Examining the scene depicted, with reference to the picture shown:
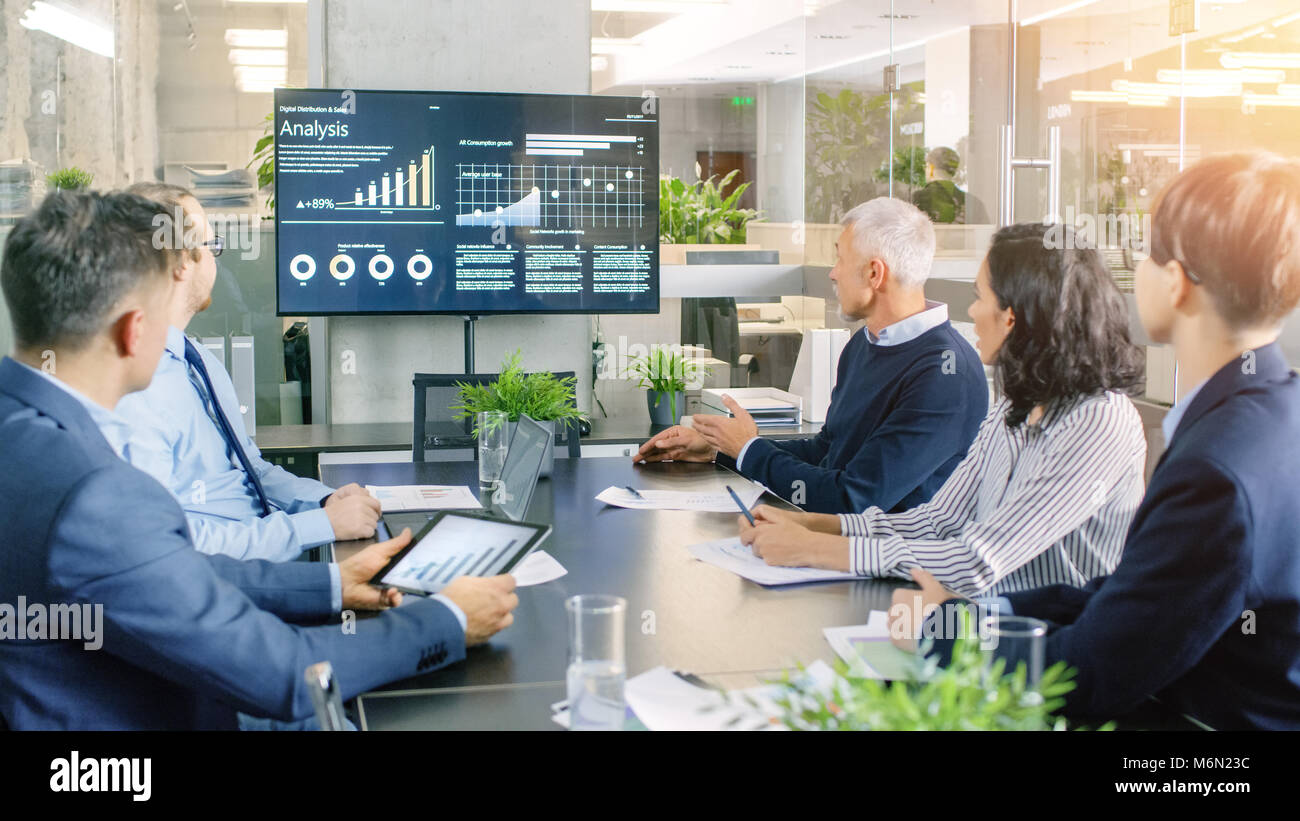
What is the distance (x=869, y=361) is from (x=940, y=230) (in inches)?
49.0

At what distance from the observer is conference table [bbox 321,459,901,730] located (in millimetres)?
1529

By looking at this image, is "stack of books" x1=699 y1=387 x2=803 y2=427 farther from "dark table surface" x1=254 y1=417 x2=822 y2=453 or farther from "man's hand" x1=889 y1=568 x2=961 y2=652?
"man's hand" x1=889 y1=568 x2=961 y2=652

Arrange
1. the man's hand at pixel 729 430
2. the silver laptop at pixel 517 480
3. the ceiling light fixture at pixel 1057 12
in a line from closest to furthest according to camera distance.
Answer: the silver laptop at pixel 517 480 → the man's hand at pixel 729 430 → the ceiling light fixture at pixel 1057 12

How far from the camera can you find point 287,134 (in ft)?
14.1

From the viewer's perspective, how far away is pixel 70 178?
16.3ft

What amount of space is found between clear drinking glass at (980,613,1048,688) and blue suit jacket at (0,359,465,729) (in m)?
0.77

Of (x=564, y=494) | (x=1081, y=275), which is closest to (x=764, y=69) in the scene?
(x=564, y=494)

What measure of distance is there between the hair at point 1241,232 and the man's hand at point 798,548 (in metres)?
0.83

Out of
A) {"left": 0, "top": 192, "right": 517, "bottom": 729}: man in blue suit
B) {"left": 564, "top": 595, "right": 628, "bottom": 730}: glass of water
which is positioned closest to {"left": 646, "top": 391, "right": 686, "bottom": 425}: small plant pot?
{"left": 0, "top": 192, "right": 517, "bottom": 729}: man in blue suit

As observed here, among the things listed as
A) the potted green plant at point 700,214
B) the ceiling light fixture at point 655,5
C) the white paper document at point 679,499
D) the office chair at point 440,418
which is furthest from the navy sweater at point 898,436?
the ceiling light fixture at point 655,5

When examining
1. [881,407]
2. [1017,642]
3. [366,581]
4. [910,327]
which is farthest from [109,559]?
[910,327]

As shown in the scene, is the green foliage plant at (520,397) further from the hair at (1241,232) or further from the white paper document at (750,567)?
the hair at (1241,232)

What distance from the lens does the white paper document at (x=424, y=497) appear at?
109 inches
